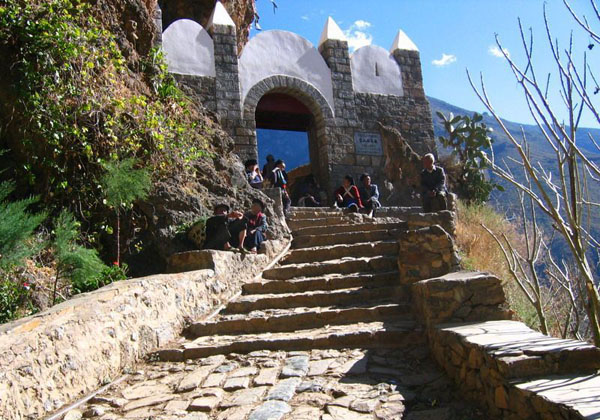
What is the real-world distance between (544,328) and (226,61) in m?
9.63

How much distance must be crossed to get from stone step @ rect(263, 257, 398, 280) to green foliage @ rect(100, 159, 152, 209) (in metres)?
2.03

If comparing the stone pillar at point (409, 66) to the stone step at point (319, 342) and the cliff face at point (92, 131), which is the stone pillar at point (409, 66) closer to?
the cliff face at point (92, 131)

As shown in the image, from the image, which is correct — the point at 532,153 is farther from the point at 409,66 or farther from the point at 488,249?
the point at 488,249

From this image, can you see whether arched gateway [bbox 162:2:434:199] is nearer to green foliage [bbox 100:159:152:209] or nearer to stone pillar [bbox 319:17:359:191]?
stone pillar [bbox 319:17:359:191]

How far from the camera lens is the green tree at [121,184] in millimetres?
6434

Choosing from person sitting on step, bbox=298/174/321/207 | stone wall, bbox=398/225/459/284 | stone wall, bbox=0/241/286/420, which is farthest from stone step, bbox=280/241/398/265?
person sitting on step, bbox=298/174/321/207

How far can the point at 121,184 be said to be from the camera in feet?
21.2

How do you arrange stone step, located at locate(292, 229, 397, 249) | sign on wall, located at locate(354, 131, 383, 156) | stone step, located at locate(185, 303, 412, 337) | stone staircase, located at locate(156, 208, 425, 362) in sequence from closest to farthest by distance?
stone staircase, located at locate(156, 208, 425, 362) < stone step, located at locate(185, 303, 412, 337) < stone step, located at locate(292, 229, 397, 249) < sign on wall, located at locate(354, 131, 383, 156)

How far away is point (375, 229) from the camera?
28.0ft

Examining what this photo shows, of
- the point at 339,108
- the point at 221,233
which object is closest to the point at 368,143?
the point at 339,108

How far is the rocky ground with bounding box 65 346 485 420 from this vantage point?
338 cm

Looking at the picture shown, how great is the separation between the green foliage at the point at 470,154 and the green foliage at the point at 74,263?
985 cm

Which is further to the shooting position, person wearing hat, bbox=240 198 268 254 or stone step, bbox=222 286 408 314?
person wearing hat, bbox=240 198 268 254

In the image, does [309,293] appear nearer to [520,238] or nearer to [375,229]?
[375,229]
